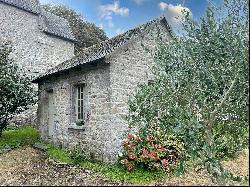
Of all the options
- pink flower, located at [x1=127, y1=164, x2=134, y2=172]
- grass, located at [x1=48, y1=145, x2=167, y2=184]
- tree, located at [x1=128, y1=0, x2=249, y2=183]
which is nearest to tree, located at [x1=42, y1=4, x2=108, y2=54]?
grass, located at [x1=48, y1=145, x2=167, y2=184]

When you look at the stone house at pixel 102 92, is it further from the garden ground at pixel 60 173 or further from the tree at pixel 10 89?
the tree at pixel 10 89

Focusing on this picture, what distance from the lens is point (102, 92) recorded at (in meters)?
12.8

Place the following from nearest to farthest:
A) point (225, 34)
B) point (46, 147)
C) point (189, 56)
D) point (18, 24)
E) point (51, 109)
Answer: point (225, 34) → point (189, 56) → point (46, 147) → point (51, 109) → point (18, 24)

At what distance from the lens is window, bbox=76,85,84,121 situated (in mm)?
14359

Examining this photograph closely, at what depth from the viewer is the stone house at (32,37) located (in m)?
26.2

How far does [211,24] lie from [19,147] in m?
12.5

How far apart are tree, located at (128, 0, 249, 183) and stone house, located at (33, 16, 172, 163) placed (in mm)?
3795

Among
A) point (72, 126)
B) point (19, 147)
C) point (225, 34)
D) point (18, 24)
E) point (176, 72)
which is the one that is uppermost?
point (18, 24)

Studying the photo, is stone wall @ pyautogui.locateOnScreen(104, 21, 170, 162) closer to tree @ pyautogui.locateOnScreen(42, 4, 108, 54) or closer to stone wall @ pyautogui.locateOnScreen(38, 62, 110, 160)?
stone wall @ pyautogui.locateOnScreen(38, 62, 110, 160)

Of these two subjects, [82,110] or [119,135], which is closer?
[119,135]

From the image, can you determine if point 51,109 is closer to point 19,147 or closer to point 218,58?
point 19,147

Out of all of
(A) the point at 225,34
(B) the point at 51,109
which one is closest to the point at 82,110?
(B) the point at 51,109

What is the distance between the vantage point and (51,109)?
1752cm

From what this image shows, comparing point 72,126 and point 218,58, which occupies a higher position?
point 218,58
